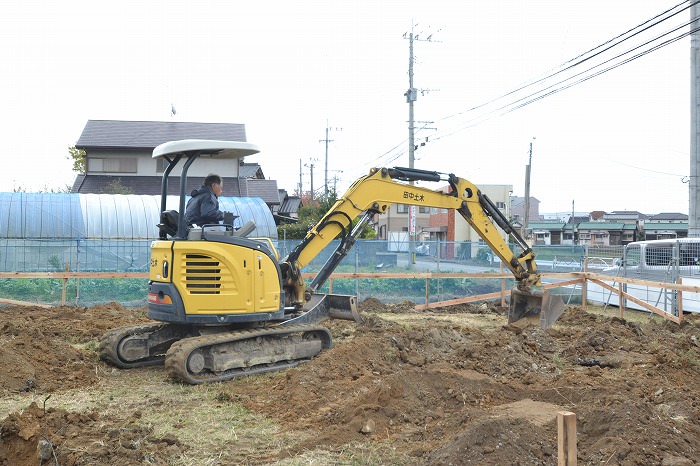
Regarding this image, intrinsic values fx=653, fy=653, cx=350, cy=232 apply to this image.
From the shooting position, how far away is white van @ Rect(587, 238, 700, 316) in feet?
51.4

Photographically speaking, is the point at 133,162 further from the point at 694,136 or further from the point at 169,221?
the point at 169,221

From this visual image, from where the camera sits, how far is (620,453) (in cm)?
470

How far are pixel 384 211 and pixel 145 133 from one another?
27567mm

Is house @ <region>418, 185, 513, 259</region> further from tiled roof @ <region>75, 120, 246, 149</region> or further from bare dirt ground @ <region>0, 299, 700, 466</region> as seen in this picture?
bare dirt ground @ <region>0, 299, 700, 466</region>

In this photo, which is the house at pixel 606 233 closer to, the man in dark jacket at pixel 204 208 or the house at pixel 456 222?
the house at pixel 456 222

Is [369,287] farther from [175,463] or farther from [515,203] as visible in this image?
[515,203]

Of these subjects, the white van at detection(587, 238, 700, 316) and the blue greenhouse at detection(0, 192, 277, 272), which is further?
the blue greenhouse at detection(0, 192, 277, 272)

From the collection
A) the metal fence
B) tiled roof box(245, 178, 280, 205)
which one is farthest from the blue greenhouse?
tiled roof box(245, 178, 280, 205)

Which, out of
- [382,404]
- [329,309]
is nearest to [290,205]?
[329,309]

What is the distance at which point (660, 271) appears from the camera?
1711cm

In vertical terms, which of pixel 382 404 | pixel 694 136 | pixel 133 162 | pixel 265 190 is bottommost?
pixel 382 404

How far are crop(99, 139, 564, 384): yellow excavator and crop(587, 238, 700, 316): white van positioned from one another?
8.93 meters

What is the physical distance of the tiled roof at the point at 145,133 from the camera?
1310 inches

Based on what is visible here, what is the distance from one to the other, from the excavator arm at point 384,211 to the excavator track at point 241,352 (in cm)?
64
